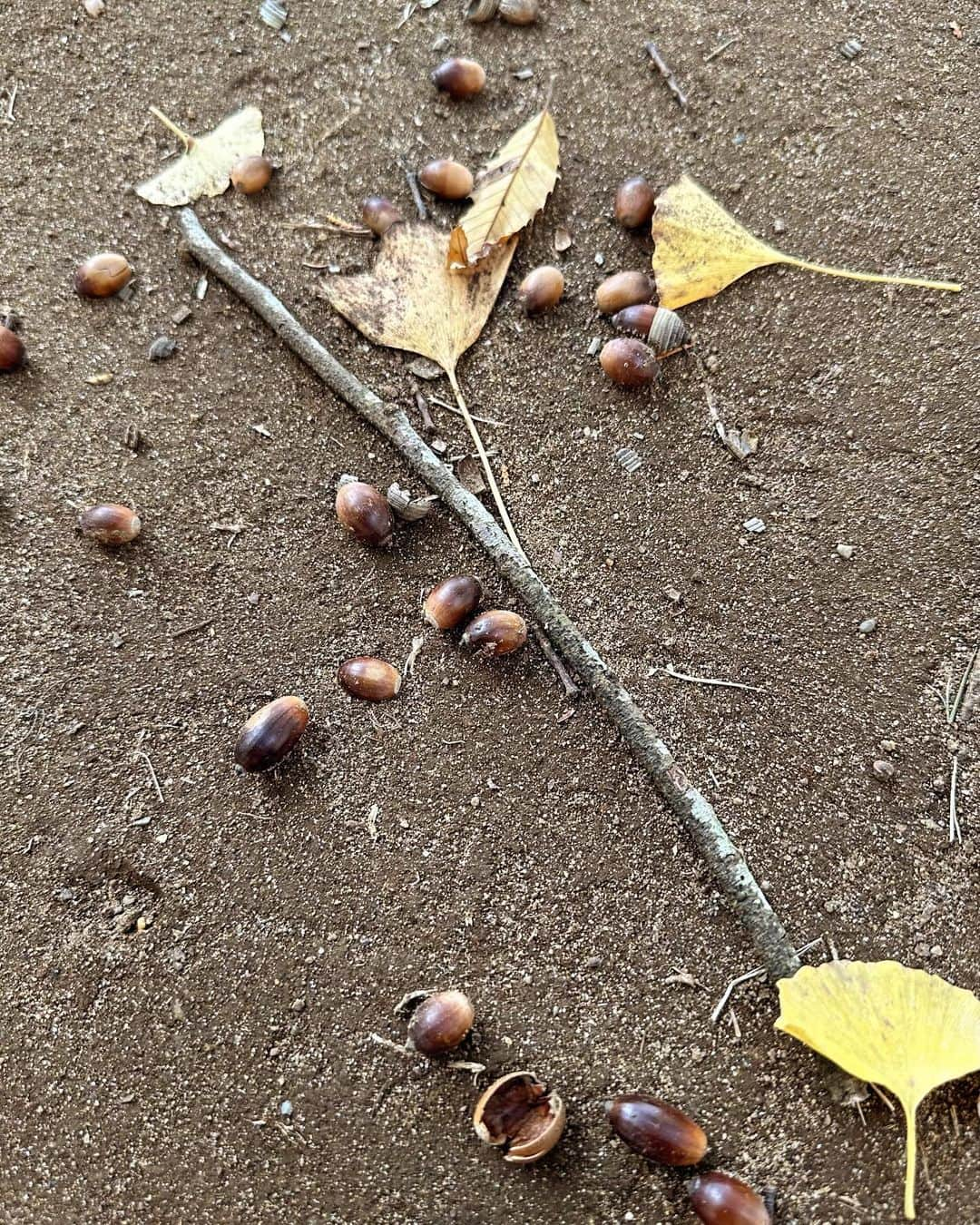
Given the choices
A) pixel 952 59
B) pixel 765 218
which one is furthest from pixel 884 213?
pixel 952 59

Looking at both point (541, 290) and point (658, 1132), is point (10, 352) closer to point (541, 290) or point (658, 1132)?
point (541, 290)

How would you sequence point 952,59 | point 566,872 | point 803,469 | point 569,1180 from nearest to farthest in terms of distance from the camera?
point 569,1180, point 566,872, point 803,469, point 952,59

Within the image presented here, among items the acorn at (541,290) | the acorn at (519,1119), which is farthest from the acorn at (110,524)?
the acorn at (519,1119)

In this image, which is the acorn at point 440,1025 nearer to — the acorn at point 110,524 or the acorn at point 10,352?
the acorn at point 110,524

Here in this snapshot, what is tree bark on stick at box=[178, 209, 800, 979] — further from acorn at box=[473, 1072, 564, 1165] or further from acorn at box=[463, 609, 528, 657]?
acorn at box=[473, 1072, 564, 1165]

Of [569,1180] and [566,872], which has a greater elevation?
[566,872]

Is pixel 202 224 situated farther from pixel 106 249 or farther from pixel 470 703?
pixel 470 703
